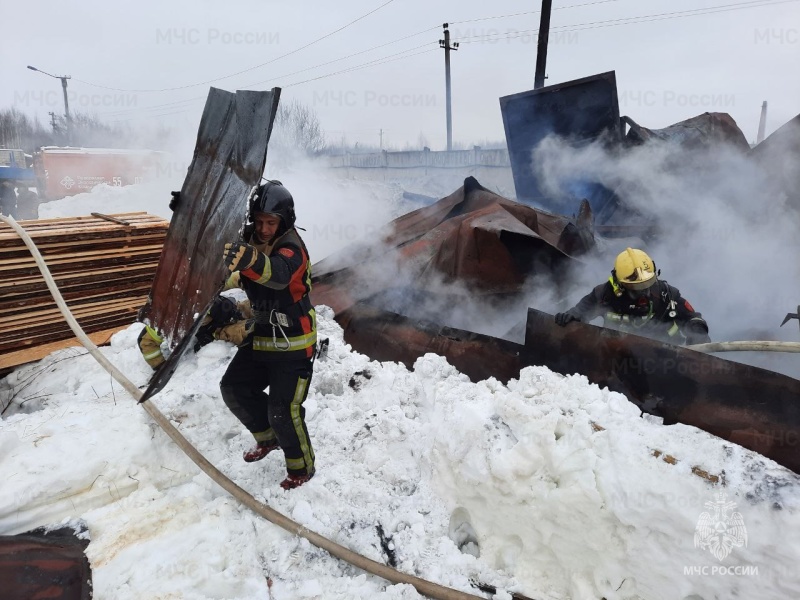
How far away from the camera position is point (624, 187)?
7.50m

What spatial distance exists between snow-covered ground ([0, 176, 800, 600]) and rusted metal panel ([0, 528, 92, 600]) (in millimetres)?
76

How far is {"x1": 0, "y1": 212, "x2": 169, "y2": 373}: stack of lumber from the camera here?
14.7 ft

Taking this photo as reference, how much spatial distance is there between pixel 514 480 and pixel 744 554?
3.21 ft

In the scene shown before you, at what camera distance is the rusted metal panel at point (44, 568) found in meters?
2.14

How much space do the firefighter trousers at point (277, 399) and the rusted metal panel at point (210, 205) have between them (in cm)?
44

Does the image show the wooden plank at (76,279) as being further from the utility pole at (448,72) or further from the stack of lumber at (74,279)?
the utility pole at (448,72)

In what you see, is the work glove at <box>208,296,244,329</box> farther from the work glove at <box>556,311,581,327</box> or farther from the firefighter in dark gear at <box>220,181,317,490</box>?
the work glove at <box>556,311,581,327</box>

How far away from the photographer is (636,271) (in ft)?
12.6

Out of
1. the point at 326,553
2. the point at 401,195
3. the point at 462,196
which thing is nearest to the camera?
the point at 326,553

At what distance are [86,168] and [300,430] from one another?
20318 millimetres

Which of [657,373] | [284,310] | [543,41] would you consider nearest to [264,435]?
[284,310]

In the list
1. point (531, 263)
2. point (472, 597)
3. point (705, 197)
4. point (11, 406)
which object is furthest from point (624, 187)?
point (11, 406)

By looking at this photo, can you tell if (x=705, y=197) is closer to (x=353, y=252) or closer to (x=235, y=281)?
(x=353, y=252)

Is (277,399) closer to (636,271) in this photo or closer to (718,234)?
(636,271)
